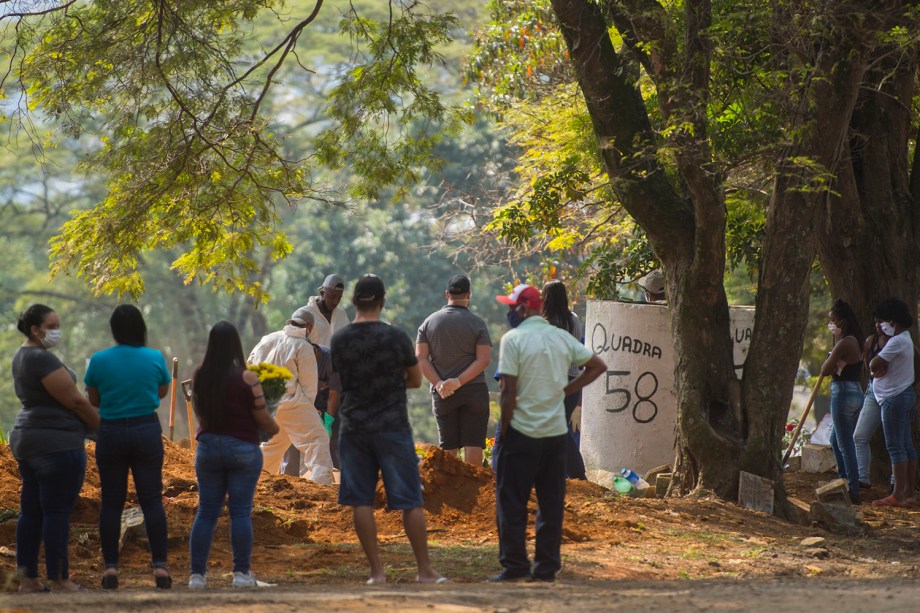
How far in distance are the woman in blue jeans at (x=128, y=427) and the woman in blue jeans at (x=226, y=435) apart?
26cm

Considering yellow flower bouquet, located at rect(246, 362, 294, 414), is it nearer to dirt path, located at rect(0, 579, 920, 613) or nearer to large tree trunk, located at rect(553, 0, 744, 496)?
dirt path, located at rect(0, 579, 920, 613)

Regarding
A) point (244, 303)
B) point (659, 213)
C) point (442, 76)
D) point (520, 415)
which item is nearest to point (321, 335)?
point (659, 213)

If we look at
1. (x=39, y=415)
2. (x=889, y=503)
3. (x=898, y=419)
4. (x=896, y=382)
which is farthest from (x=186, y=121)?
(x=889, y=503)

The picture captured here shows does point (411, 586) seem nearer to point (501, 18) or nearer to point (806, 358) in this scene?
point (501, 18)

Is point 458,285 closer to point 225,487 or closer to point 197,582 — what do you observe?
point 225,487

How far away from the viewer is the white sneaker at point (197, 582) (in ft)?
22.0

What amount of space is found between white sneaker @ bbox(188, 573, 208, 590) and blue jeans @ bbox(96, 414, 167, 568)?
0.62 ft

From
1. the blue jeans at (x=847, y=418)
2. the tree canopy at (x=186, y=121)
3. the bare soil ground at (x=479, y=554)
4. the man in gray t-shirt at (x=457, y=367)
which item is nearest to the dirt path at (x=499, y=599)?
the bare soil ground at (x=479, y=554)

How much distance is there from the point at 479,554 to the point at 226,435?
7.68 feet

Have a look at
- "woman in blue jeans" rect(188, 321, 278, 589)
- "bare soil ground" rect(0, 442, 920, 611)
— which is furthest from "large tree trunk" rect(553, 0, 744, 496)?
"woman in blue jeans" rect(188, 321, 278, 589)

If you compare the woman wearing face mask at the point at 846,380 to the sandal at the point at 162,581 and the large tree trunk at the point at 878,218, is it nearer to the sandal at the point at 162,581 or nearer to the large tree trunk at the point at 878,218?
the large tree trunk at the point at 878,218

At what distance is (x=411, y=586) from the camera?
21.8 ft

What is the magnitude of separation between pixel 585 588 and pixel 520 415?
1014 mm

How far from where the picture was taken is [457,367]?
10055mm
